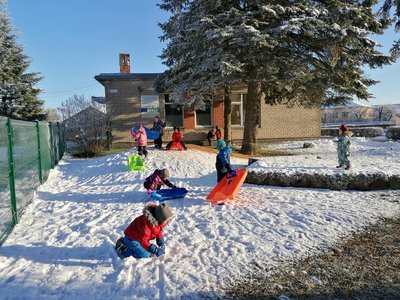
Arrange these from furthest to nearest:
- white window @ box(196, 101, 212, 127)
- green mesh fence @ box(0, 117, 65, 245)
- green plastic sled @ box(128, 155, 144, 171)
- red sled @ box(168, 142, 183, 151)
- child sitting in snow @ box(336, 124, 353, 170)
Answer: white window @ box(196, 101, 212, 127)
red sled @ box(168, 142, 183, 151)
green plastic sled @ box(128, 155, 144, 171)
child sitting in snow @ box(336, 124, 353, 170)
green mesh fence @ box(0, 117, 65, 245)

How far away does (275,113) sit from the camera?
933 inches

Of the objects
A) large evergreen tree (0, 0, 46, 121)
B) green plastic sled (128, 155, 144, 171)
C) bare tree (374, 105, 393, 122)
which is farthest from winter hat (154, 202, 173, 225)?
bare tree (374, 105, 393, 122)

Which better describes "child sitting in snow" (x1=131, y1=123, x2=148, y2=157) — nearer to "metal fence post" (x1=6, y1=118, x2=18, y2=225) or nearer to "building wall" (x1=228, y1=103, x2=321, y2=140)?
"metal fence post" (x1=6, y1=118, x2=18, y2=225)

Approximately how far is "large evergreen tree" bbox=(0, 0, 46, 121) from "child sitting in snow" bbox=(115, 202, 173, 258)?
1028 inches

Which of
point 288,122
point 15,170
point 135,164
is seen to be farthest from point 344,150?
point 288,122

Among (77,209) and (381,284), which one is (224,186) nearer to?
(77,209)

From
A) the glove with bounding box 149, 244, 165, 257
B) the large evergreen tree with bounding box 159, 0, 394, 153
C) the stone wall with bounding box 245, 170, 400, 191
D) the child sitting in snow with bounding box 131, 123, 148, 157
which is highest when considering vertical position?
the large evergreen tree with bounding box 159, 0, 394, 153

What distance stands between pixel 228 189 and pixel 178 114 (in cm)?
1591

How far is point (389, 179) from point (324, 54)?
718 cm

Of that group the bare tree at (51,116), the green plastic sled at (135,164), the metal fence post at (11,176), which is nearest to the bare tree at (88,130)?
the green plastic sled at (135,164)

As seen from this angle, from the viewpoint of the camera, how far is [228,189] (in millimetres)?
6961

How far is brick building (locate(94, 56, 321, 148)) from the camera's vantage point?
21.5 metres

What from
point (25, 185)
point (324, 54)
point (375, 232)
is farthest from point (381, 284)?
point (324, 54)

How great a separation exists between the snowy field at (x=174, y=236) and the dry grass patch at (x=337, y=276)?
0.74 ft
